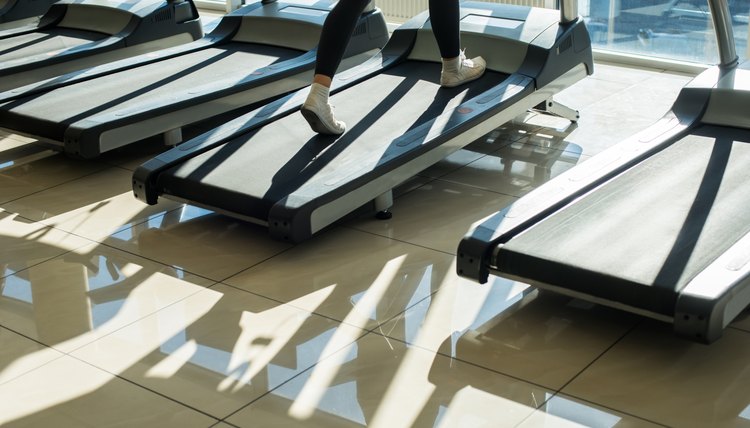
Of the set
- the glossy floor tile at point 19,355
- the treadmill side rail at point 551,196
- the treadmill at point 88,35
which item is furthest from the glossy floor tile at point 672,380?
the treadmill at point 88,35

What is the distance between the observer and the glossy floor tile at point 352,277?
107 inches

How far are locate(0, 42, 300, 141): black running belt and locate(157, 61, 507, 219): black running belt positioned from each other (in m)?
0.65

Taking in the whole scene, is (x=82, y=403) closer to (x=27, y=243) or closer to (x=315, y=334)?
(x=315, y=334)

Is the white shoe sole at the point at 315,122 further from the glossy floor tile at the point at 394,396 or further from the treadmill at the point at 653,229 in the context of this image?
the glossy floor tile at the point at 394,396

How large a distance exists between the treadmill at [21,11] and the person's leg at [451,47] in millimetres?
3227

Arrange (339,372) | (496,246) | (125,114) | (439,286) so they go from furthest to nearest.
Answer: (125,114)
(439,286)
(496,246)
(339,372)

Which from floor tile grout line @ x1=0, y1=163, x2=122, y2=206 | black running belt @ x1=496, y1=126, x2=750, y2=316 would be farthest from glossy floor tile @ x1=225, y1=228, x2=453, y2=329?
floor tile grout line @ x1=0, y1=163, x2=122, y2=206

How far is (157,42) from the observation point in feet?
17.0

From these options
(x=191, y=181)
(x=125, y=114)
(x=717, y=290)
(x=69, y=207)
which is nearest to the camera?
(x=717, y=290)

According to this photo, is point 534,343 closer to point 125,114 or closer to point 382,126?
point 382,126

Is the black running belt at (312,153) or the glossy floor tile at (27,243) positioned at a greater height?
the black running belt at (312,153)

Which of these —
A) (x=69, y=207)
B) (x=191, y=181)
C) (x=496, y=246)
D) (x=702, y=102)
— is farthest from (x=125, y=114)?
(x=702, y=102)

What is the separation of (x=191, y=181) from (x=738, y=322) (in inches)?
68.7

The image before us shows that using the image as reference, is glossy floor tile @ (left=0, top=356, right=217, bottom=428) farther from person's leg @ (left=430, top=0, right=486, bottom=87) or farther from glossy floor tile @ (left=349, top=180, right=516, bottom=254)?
person's leg @ (left=430, top=0, right=486, bottom=87)
